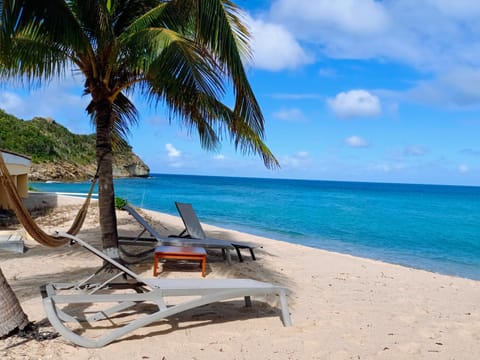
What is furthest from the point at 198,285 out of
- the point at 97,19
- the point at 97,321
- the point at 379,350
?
the point at 97,19

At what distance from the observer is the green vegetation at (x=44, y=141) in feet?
168

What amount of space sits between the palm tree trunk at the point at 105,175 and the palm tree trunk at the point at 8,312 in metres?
2.70

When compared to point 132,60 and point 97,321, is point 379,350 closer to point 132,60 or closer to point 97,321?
point 97,321

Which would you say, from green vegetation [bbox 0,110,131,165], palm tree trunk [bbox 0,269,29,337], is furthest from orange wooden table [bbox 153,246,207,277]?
green vegetation [bbox 0,110,131,165]

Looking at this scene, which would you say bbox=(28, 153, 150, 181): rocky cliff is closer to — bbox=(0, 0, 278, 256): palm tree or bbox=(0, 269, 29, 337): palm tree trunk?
bbox=(0, 0, 278, 256): palm tree

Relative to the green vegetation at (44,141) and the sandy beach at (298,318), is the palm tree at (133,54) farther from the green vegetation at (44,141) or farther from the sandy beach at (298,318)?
the green vegetation at (44,141)

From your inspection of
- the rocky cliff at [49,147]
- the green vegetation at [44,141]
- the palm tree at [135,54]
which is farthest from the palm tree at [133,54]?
the rocky cliff at [49,147]

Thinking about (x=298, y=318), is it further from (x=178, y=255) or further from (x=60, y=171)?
(x=60, y=171)

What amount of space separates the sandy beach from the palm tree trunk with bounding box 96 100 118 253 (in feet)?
2.12

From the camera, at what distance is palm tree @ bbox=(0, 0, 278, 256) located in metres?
4.68

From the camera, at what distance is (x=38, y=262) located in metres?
7.03

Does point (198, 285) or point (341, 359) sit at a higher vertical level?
point (198, 285)

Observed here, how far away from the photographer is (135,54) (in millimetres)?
5434

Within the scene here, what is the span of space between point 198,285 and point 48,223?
9302 millimetres
